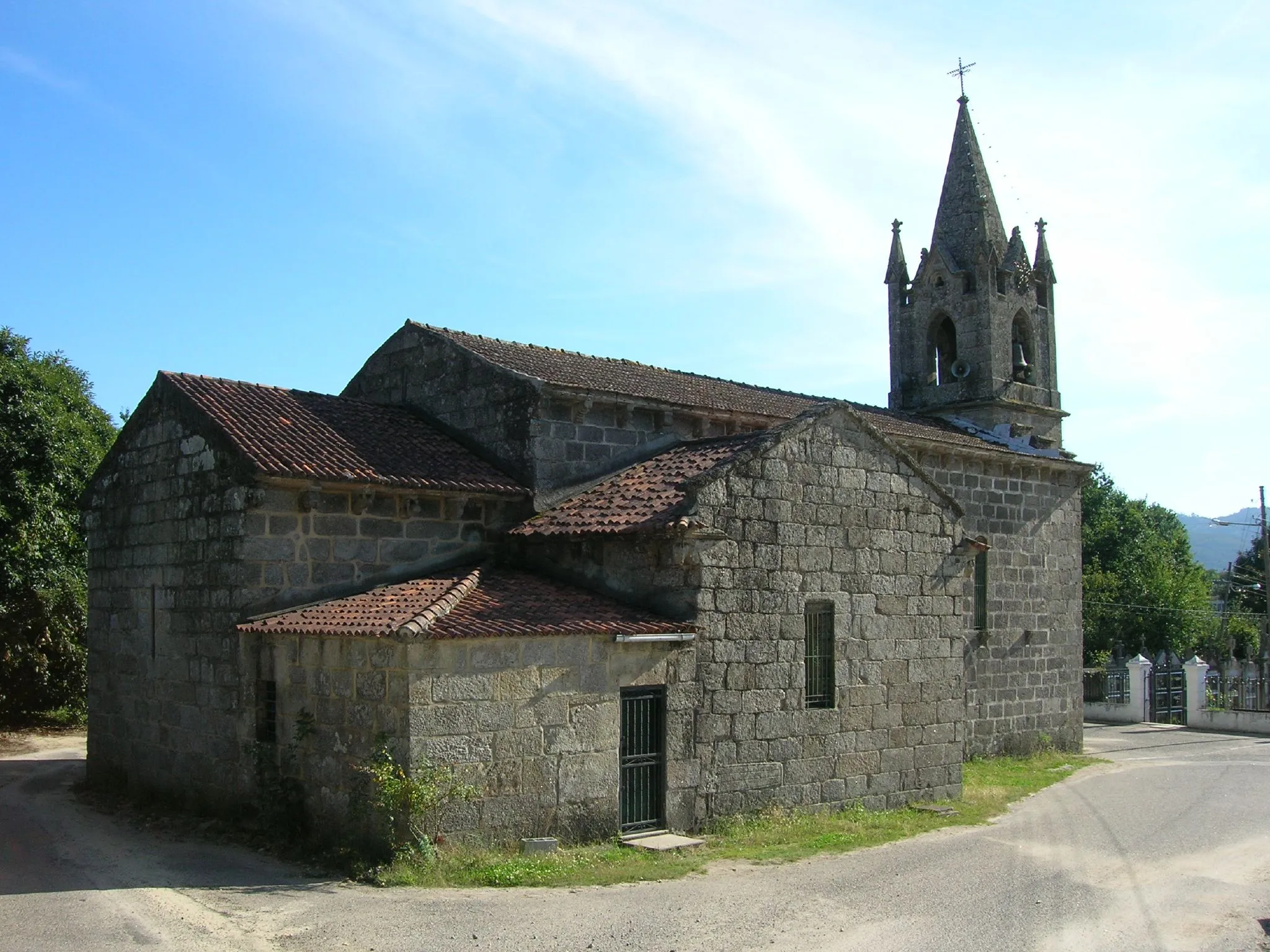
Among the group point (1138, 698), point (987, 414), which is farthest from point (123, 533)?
point (1138, 698)

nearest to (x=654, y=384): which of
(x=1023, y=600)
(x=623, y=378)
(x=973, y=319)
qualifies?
(x=623, y=378)

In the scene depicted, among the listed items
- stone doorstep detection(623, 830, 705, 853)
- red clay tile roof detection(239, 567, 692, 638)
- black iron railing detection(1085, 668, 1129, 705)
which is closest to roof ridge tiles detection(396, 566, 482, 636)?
red clay tile roof detection(239, 567, 692, 638)

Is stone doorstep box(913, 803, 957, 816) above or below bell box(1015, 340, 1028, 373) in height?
below

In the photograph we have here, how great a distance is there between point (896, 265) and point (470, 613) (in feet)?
65.2

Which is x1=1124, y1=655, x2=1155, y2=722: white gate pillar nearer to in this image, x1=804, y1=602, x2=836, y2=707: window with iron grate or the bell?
the bell

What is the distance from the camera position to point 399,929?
8.96 meters

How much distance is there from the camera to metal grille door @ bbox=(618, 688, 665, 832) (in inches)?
488

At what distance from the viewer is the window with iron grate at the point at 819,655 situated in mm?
14422

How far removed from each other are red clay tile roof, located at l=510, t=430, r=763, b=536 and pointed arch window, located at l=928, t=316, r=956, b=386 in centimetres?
1351

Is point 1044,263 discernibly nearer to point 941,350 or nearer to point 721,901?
point 941,350

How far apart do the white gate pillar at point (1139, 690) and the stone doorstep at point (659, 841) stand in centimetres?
2149

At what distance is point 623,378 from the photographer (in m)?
18.2

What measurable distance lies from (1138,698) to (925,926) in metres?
23.2

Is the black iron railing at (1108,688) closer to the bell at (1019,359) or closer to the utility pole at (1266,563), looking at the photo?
the utility pole at (1266,563)
